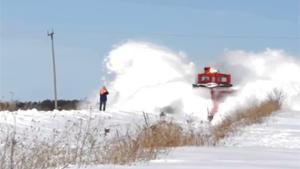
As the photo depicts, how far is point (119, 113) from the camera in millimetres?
34719

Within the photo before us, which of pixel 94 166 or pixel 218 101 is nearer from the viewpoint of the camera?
pixel 94 166

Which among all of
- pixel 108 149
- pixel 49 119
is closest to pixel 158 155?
pixel 108 149

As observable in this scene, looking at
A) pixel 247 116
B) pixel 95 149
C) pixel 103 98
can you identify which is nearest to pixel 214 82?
pixel 103 98

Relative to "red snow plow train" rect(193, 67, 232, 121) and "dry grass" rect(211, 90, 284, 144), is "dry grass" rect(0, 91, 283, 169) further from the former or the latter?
"red snow plow train" rect(193, 67, 232, 121)

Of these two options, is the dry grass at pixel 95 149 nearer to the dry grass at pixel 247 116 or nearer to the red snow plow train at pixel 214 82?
the dry grass at pixel 247 116

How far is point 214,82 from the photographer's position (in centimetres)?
4406

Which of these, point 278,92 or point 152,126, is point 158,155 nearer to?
point 152,126

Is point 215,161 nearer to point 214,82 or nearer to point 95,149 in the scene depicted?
point 95,149

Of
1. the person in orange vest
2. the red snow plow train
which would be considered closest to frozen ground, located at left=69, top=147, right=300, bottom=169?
the person in orange vest

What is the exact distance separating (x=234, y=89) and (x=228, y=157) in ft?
139

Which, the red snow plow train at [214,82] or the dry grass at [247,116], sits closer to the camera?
the dry grass at [247,116]

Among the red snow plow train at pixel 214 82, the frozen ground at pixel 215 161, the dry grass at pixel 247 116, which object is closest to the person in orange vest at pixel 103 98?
the red snow plow train at pixel 214 82

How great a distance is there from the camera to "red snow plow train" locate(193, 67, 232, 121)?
1729 inches

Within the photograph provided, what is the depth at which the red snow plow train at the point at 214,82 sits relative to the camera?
43906mm
